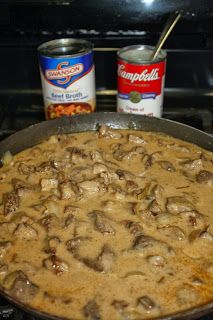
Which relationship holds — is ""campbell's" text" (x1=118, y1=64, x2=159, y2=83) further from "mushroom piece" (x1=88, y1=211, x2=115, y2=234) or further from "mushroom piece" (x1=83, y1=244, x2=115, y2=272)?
"mushroom piece" (x1=83, y1=244, x2=115, y2=272)

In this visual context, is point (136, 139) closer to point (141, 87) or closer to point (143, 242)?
point (141, 87)

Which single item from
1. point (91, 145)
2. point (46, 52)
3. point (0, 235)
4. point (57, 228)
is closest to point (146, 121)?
point (91, 145)

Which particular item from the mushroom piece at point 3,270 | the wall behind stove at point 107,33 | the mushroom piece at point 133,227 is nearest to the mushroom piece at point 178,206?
the mushroom piece at point 133,227

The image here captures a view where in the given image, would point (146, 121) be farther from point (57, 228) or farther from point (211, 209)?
point (57, 228)

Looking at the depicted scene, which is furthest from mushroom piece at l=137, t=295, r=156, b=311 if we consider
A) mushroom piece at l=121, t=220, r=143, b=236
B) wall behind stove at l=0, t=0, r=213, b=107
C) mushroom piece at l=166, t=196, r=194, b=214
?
wall behind stove at l=0, t=0, r=213, b=107

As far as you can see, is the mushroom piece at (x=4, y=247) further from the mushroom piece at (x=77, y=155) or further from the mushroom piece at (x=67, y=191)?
the mushroom piece at (x=77, y=155)

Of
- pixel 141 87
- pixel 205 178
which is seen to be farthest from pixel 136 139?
pixel 205 178
